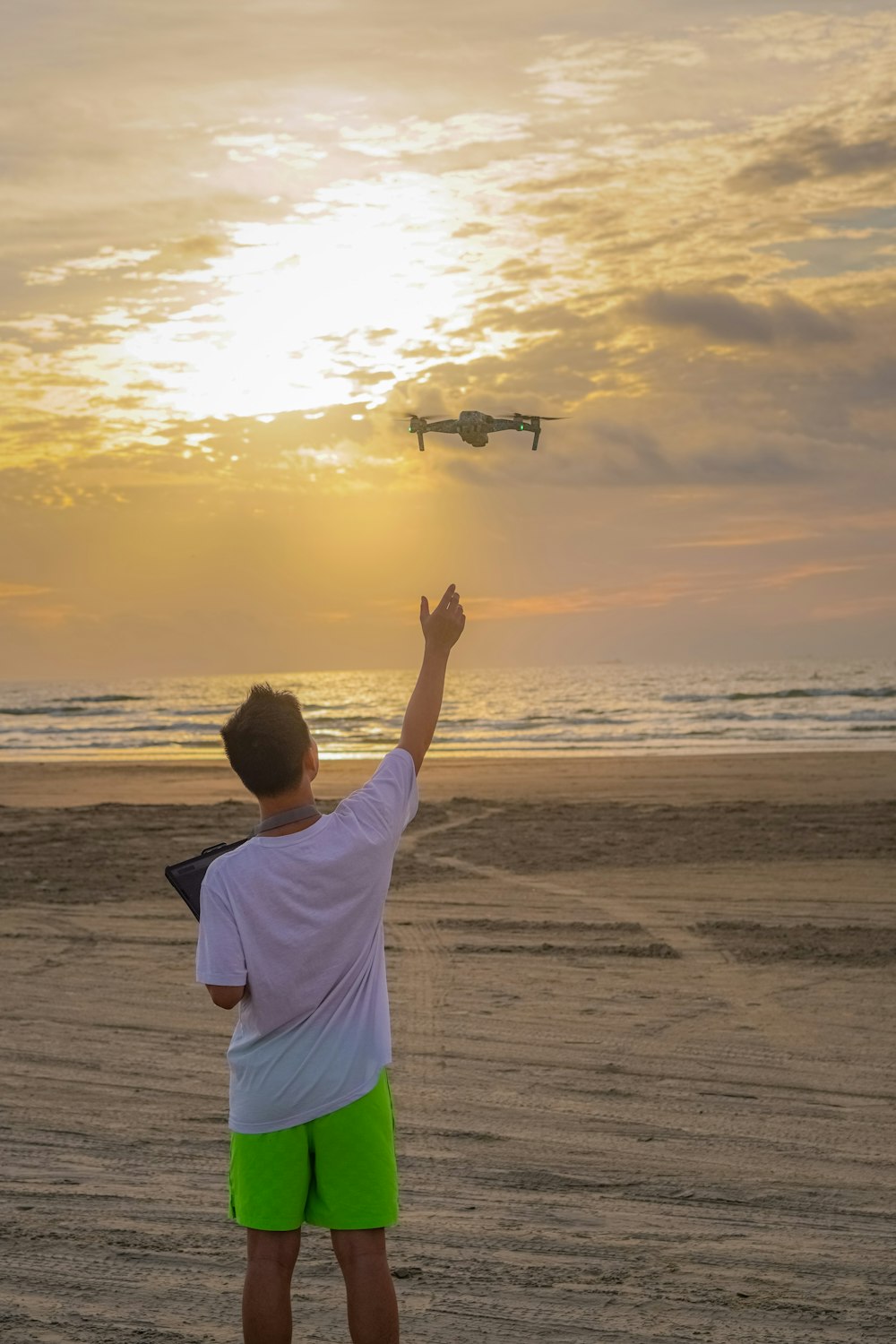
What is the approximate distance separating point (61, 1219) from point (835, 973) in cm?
533

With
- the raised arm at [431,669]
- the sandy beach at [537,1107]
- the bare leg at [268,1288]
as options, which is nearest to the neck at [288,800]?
the raised arm at [431,669]

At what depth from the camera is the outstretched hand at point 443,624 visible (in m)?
3.23

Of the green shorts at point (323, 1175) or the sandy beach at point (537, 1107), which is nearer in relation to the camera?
the green shorts at point (323, 1175)

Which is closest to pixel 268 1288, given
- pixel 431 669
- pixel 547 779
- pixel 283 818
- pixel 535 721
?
pixel 283 818

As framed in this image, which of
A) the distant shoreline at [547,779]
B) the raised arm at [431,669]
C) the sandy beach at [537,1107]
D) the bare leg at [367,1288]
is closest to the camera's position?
the bare leg at [367,1288]

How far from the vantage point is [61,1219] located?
14.8 ft

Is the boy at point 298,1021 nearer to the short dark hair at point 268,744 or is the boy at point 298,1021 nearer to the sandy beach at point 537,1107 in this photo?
the short dark hair at point 268,744

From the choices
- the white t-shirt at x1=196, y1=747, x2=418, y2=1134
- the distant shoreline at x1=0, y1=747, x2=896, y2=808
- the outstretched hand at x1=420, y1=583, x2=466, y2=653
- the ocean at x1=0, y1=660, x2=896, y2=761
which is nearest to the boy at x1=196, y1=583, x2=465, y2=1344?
the white t-shirt at x1=196, y1=747, x2=418, y2=1134

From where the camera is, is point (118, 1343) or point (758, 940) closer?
point (118, 1343)

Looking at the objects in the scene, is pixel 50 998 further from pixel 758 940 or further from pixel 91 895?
pixel 758 940

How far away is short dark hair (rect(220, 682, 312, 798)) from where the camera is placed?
9.14 ft

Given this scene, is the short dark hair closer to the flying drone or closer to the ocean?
the flying drone

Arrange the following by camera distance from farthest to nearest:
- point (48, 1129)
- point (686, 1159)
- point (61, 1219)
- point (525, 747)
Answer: point (525, 747) → point (48, 1129) → point (686, 1159) → point (61, 1219)

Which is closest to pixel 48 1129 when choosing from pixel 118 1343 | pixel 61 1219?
pixel 61 1219
